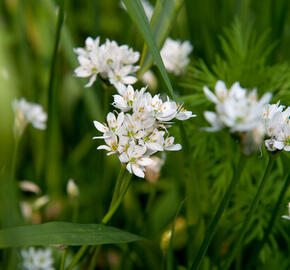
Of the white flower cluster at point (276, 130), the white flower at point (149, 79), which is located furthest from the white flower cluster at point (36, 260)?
the white flower at point (149, 79)

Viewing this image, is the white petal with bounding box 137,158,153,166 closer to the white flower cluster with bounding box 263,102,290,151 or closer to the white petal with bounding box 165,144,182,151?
the white petal with bounding box 165,144,182,151

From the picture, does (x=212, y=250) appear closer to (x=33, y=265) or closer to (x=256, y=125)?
(x=33, y=265)

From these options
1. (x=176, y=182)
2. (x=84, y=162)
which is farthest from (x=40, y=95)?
(x=176, y=182)

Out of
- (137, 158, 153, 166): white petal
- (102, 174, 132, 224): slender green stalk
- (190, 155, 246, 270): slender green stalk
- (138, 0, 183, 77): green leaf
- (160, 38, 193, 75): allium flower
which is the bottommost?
(190, 155, 246, 270): slender green stalk

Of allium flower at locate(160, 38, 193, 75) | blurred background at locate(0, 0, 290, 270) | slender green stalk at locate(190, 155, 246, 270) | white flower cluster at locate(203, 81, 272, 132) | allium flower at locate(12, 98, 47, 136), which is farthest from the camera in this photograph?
allium flower at locate(160, 38, 193, 75)

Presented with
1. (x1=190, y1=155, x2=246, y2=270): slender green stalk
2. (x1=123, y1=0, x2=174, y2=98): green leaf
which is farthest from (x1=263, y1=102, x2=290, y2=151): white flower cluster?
(x1=123, y1=0, x2=174, y2=98): green leaf
